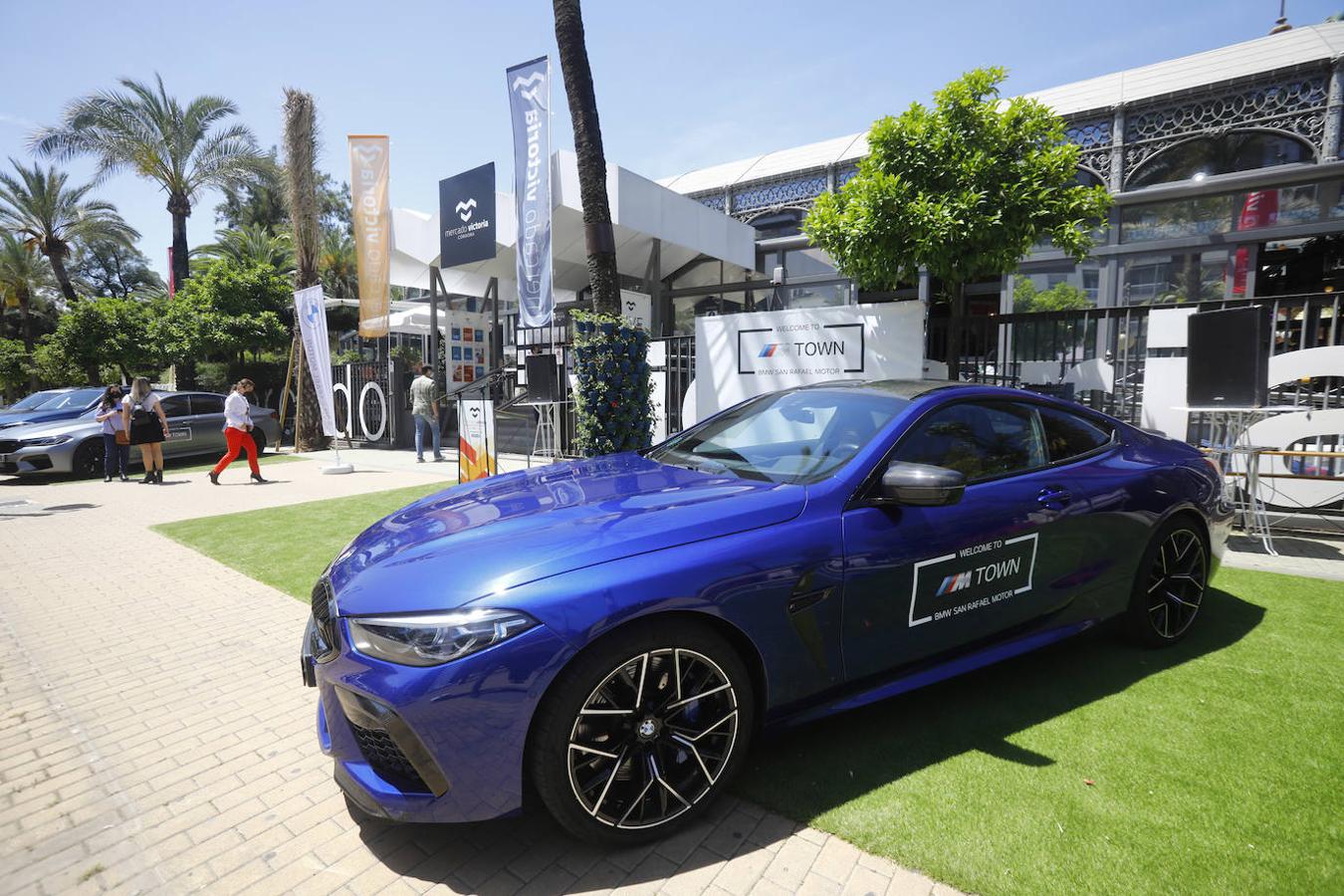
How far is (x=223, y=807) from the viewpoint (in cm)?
240

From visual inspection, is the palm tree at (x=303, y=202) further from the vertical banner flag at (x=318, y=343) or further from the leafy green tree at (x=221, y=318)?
the leafy green tree at (x=221, y=318)

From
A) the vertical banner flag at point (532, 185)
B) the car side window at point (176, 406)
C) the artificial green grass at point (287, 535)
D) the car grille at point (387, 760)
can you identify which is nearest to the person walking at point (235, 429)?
the artificial green grass at point (287, 535)

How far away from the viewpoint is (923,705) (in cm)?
296

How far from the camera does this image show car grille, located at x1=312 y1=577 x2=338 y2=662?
2064mm

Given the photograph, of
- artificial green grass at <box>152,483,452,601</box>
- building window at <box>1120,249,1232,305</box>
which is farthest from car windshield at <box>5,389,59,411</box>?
building window at <box>1120,249,1232,305</box>

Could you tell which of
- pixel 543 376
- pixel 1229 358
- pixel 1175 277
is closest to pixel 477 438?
pixel 543 376

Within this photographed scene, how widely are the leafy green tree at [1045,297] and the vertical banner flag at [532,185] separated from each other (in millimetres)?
8449

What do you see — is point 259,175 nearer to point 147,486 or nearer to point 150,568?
point 147,486

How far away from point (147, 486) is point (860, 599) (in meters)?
12.1

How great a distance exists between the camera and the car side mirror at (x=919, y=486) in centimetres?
231

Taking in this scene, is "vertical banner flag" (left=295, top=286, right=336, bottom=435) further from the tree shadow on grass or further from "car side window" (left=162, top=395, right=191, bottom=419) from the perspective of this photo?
the tree shadow on grass

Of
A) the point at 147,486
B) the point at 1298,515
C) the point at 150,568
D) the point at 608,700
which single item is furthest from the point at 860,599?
the point at 147,486

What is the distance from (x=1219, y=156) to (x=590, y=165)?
10.5 m

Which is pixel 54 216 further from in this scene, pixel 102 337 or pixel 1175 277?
pixel 1175 277
